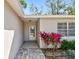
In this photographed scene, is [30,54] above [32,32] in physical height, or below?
below

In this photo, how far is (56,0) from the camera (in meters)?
33.2

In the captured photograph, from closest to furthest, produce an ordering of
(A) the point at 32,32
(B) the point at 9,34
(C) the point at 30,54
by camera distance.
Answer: (B) the point at 9,34 < (C) the point at 30,54 < (A) the point at 32,32

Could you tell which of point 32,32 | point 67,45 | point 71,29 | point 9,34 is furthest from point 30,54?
point 32,32

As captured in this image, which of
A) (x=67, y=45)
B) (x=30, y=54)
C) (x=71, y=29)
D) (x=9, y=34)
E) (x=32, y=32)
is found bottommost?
(x=30, y=54)

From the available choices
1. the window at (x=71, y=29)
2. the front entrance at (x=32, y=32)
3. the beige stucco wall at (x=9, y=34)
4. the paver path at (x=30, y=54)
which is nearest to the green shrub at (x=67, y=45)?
the window at (x=71, y=29)

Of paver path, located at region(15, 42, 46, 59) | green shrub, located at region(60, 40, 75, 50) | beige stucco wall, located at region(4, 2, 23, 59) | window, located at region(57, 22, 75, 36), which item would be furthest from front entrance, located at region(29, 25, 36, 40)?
beige stucco wall, located at region(4, 2, 23, 59)

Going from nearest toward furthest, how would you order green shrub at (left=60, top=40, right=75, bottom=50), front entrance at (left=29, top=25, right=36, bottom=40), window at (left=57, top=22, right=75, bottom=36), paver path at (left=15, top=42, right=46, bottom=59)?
paver path at (left=15, top=42, right=46, bottom=59)
green shrub at (left=60, top=40, right=75, bottom=50)
window at (left=57, top=22, right=75, bottom=36)
front entrance at (left=29, top=25, right=36, bottom=40)

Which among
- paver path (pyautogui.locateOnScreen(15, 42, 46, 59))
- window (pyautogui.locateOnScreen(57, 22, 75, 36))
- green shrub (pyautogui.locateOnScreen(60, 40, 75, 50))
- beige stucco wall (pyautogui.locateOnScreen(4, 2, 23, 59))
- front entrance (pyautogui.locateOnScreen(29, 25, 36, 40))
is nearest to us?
beige stucco wall (pyautogui.locateOnScreen(4, 2, 23, 59))

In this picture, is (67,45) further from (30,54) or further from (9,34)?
(9,34)

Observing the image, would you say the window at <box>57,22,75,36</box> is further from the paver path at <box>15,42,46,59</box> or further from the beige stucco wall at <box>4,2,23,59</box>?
the beige stucco wall at <box>4,2,23,59</box>

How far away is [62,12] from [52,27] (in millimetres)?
19321

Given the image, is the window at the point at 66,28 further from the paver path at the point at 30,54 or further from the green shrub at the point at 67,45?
the paver path at the point at 30,54
